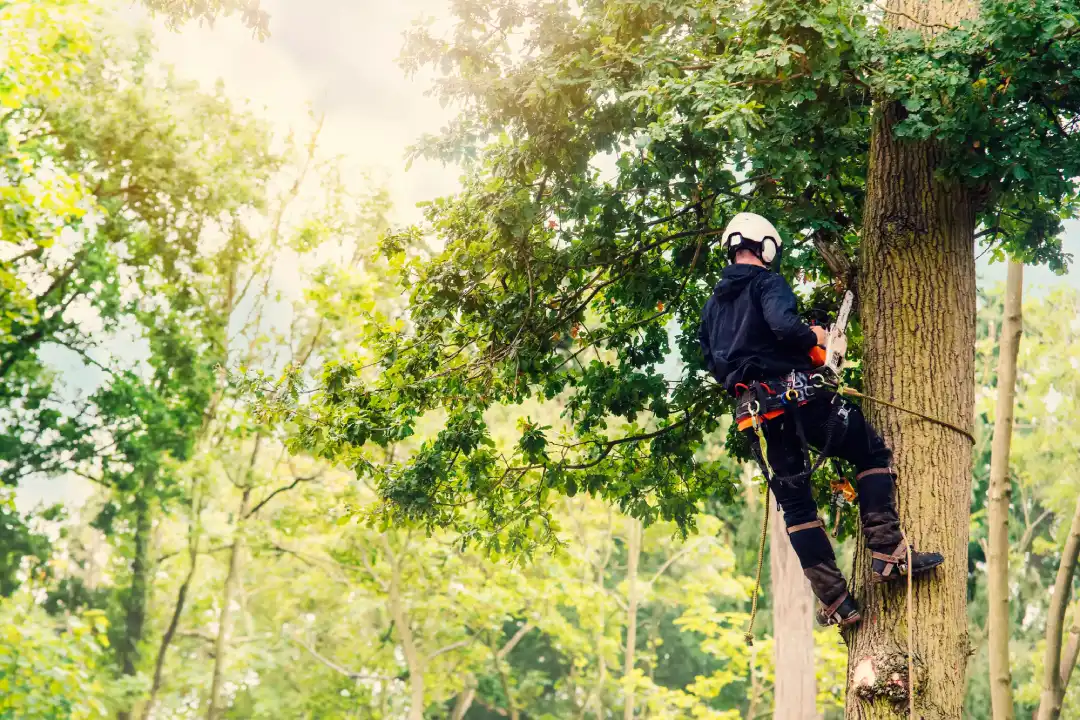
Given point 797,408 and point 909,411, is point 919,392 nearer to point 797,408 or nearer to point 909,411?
point 909,411

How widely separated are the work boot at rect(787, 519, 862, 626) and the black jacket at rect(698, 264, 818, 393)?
0.81 m

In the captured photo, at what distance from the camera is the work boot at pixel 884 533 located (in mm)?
4074

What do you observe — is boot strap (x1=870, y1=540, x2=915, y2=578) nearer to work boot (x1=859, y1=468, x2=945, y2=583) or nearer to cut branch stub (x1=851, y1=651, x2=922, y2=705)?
work boot (x1=859, y1=468, x2=945, y2=583)

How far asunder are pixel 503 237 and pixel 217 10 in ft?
8.00

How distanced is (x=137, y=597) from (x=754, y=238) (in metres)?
17.7

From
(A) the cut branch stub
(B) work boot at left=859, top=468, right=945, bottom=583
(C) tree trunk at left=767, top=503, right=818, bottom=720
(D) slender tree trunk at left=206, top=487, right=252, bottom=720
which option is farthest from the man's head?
(D) slender tree trunk at left=206, top=487, right=252, bottom=720

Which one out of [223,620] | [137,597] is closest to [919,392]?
[223,620]

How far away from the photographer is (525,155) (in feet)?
19.4

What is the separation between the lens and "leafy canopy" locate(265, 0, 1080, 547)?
4.43 metres

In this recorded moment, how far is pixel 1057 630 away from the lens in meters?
6.33

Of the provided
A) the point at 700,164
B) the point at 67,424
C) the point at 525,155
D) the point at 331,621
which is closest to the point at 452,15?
the point at 525,155

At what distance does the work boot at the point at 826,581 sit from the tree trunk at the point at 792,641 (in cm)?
715

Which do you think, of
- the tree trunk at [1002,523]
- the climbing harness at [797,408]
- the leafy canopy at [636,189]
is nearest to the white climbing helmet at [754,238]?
the leafy canopy at [636,189]

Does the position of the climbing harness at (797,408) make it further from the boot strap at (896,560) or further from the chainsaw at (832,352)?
the boot strap at (896,560)
